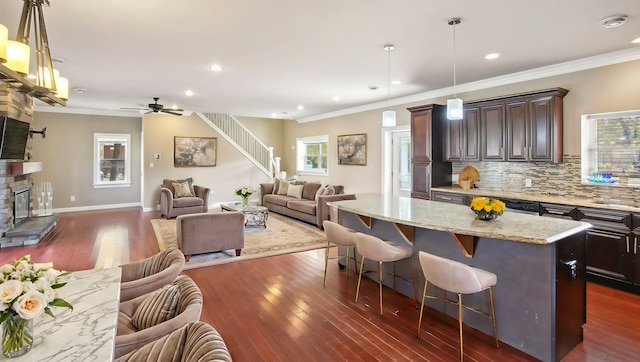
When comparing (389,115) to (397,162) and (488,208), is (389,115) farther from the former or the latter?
(397,162)

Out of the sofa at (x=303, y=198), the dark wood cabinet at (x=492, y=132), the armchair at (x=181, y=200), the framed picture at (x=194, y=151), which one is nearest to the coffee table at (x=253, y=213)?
the sofa at (x=303, y=198)

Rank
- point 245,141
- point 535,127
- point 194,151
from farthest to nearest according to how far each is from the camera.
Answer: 1. point 245,141
2. point 194,151
3. point 535,127

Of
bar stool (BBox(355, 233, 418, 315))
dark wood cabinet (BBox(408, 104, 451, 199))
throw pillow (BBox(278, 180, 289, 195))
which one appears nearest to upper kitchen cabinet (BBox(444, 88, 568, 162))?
dark wood cabinet (BBox(408, 104, 451, 199))

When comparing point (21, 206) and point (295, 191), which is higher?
point (295, 191)

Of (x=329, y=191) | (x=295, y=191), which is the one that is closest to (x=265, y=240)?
(x=329, y=191)

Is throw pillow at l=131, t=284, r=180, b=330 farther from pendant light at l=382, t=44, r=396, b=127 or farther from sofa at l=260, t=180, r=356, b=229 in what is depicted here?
sofa at l=260, t=180, r=356, b=229

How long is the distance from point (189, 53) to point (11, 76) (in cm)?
251

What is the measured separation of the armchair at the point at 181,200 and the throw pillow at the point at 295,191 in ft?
6.64

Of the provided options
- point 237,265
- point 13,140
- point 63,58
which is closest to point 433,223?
point 237,265

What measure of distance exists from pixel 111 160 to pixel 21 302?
31.4 ft

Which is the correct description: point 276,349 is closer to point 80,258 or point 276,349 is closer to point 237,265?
point 237,265

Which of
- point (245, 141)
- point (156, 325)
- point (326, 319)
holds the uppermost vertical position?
point (245, 141)

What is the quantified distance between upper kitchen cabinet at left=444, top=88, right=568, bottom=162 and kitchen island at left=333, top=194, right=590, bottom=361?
214 centimetres

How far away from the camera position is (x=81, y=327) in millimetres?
1451
